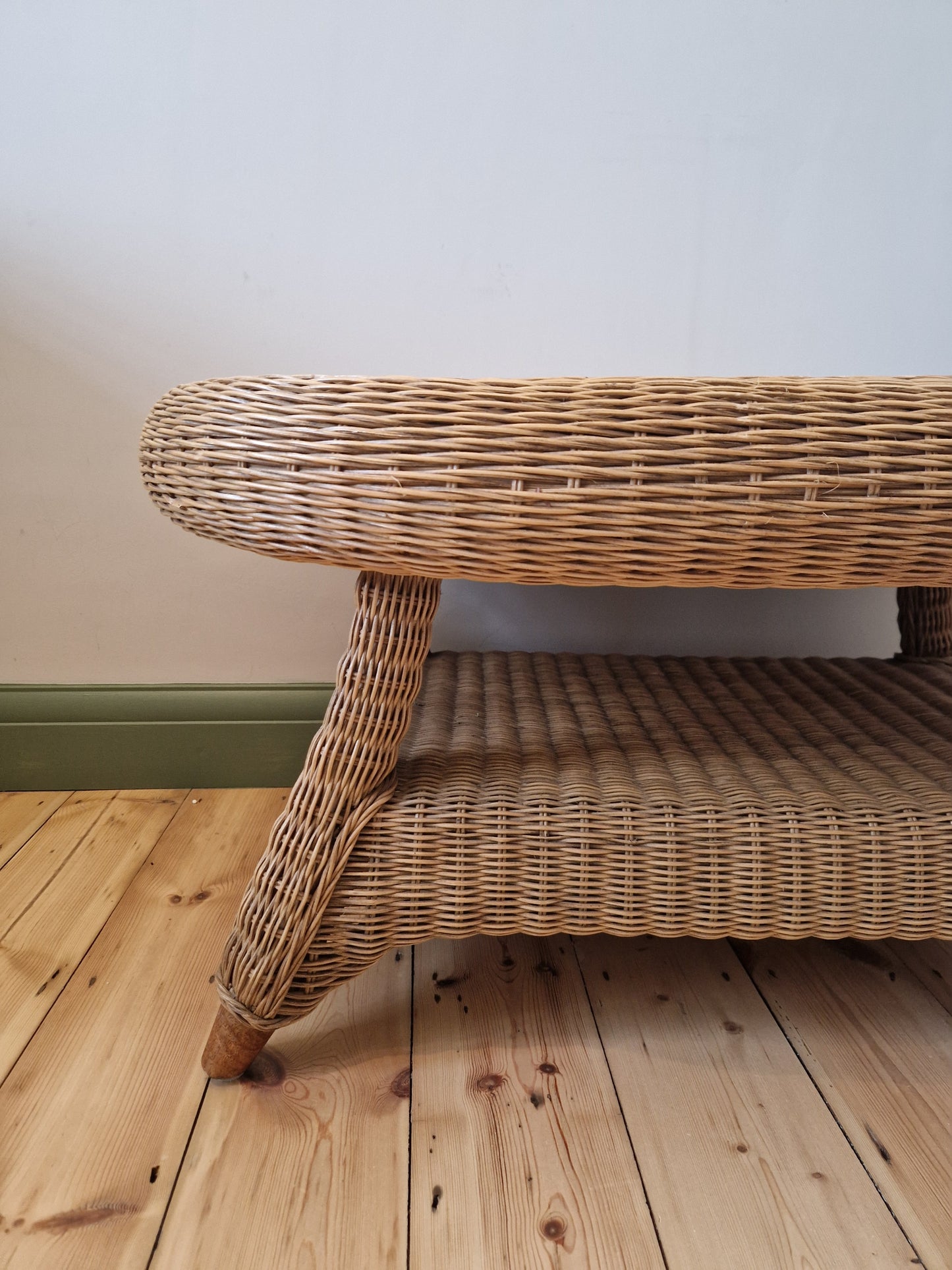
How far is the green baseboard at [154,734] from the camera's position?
110 centimetres

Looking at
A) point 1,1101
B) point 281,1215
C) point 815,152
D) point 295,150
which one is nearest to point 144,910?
point 1,1101

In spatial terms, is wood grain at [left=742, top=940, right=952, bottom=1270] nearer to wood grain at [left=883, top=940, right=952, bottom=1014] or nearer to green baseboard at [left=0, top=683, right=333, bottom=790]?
wood grain at [left=883, top=940, right=952, bottom=1014]

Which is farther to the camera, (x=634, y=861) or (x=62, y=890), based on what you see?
(x=62, y=890)

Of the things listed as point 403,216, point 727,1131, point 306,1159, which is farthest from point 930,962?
point 403,216

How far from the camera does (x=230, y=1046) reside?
0.61 m

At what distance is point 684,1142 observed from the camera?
1.87 feet

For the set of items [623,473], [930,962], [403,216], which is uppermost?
[403,216]

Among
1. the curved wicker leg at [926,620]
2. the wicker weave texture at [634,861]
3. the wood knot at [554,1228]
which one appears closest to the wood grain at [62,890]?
the wicker weave texture at [634,861]

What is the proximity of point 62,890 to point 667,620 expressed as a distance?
0.77 metres

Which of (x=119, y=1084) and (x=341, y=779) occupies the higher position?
(x=341, y=779)

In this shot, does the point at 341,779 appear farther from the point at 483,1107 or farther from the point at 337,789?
the point at 483,1107

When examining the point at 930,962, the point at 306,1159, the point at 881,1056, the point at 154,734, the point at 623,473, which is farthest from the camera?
the point at 154,734

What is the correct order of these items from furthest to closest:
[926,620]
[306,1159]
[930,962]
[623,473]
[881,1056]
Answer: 1. [926,620]
2. [930,962]
3. [881,1056]
4. [306,1159]
5. [623,473]

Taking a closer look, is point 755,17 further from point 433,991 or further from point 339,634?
point 433,991
